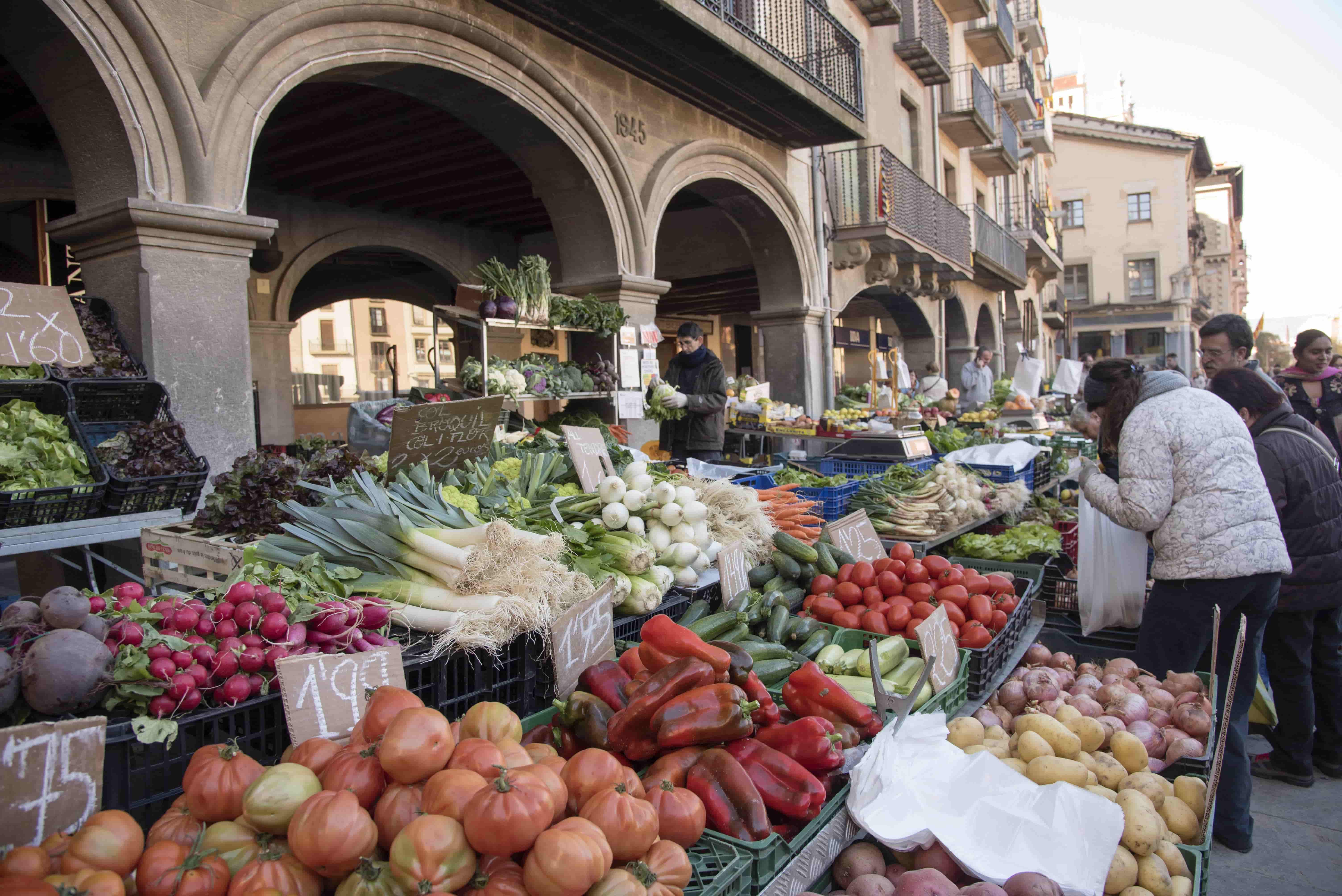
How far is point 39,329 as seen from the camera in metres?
3.94

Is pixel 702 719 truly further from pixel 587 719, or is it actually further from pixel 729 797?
pixel 587 719

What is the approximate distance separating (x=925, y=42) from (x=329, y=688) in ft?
54.1

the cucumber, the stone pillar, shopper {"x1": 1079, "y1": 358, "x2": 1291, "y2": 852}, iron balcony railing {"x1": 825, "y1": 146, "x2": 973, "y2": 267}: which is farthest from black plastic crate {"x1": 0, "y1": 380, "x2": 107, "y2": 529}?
iron balcony railing {"x1": 825, "y1": 146, "x2": 973, "y2": 267}

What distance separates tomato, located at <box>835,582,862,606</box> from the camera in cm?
354

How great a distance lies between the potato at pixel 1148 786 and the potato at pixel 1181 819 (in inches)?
0.7

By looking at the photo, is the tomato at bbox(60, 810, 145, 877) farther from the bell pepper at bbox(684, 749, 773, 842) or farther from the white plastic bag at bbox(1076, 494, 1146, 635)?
the white plastic bag at bbox(1076, 494, 1146, 635)

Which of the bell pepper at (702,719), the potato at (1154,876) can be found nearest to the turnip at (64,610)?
the bell pepper at (702,719)

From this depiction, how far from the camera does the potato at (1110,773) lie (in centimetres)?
256

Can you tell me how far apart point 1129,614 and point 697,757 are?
3.02 metres

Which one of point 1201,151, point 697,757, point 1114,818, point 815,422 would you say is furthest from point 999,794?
point 1201,151

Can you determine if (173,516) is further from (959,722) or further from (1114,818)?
(1114,818)

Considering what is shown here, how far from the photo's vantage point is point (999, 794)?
211 cm

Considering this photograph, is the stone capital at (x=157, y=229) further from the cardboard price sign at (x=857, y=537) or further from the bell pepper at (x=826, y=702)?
the bell pepper at (x=826, y=702)

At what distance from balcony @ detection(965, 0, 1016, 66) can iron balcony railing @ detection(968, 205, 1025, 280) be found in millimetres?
3929
